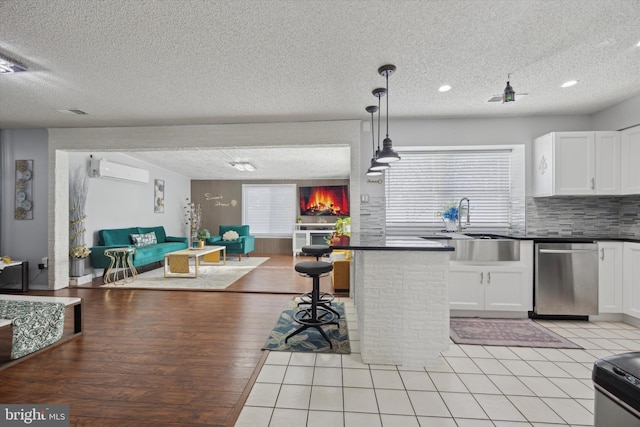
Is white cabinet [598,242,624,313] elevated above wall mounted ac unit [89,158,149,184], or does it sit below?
below

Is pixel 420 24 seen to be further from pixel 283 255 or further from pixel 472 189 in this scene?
pixel 283 255

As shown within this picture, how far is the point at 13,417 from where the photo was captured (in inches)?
65.1

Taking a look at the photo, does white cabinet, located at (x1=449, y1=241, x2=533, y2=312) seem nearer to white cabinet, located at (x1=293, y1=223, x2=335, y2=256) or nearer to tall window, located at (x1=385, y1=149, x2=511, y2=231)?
tall window, located at (x1=385, y1=149, x2=511, y2=231)

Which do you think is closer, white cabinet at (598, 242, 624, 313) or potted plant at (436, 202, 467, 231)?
white cabinet at (598, 242, 624, 313)

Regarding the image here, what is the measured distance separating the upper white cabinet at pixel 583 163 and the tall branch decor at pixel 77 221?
675 centimetres

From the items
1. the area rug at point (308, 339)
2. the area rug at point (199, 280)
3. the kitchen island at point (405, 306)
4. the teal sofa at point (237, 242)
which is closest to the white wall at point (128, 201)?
the area rug at point (199, 280)

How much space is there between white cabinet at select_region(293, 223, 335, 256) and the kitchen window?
4.12m

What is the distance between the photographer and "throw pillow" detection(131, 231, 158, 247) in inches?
232

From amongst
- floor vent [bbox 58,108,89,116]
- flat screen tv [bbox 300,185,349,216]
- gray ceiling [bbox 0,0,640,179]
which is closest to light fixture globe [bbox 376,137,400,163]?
gray ceiling [bbox 0,0,640,179]

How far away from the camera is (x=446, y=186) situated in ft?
13.1

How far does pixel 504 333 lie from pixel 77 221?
627 centimetres

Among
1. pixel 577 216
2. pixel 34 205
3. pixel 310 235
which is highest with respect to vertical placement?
pixel 34 205

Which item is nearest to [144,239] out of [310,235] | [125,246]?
[125,246]

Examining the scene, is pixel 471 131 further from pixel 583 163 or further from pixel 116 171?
pixel 116 171
